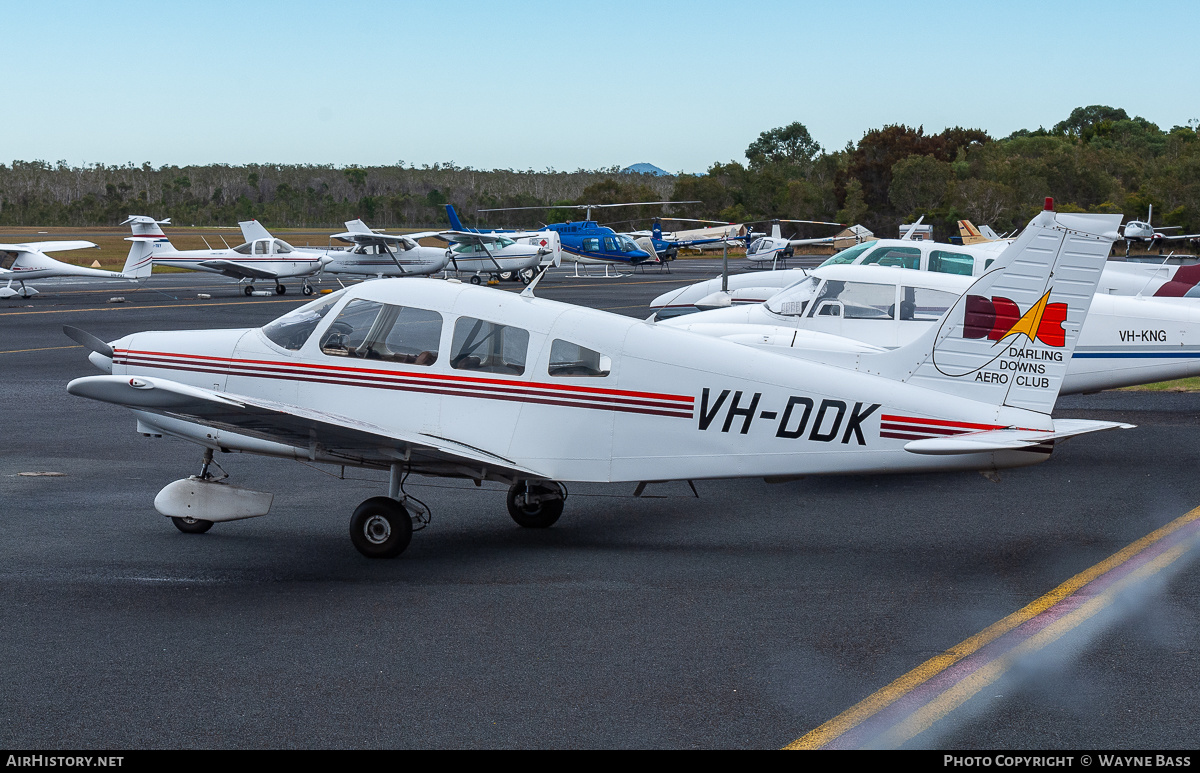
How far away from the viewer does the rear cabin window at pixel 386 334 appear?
314 inches

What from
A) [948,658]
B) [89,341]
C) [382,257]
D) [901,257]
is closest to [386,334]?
[89,341]

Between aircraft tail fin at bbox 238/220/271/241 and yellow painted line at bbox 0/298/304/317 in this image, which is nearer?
yellow painted line at bbox 0/298/304/317

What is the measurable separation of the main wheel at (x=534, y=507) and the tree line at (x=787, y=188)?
166ft

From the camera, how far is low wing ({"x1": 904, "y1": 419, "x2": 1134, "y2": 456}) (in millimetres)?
6895

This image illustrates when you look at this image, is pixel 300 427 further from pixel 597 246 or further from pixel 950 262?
pixel 597 246

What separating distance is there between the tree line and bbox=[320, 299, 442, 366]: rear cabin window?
50920 millimetres

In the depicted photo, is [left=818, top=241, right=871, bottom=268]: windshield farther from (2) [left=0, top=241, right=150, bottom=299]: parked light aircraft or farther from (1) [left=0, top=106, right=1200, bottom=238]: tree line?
(1) [left=0, top=106, right=1200, bottom=238]: tree line

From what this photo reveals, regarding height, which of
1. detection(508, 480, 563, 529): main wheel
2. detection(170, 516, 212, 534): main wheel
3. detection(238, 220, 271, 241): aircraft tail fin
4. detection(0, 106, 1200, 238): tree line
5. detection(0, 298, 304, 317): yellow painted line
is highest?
detection(0, 106, 1200, 238): tree line

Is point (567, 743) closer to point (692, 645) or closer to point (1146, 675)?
point (692, 645)

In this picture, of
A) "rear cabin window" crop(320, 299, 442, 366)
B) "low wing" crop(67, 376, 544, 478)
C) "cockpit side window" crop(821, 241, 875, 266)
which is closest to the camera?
"low wing" crop(67, 376, 544, 478)

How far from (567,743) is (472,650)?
1311mm

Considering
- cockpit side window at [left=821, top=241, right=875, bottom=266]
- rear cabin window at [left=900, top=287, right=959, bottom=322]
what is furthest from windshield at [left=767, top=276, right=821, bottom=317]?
cockpit side window at [left=821, top=241, right=875, bottom=266]

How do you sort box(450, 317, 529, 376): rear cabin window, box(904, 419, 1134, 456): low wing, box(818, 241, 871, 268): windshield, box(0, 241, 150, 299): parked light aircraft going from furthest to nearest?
box(0, 241, 150, 299): parked light aircraft, box(818, 241, 871, 268): windshield, box(450, 317, 529, 376): rear cabin window, box(904, 419, 1134, 456): low wing

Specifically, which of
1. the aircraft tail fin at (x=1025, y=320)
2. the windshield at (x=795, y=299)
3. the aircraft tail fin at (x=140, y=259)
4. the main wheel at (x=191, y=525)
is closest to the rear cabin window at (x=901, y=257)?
the windshield at (x=795, y=299)
